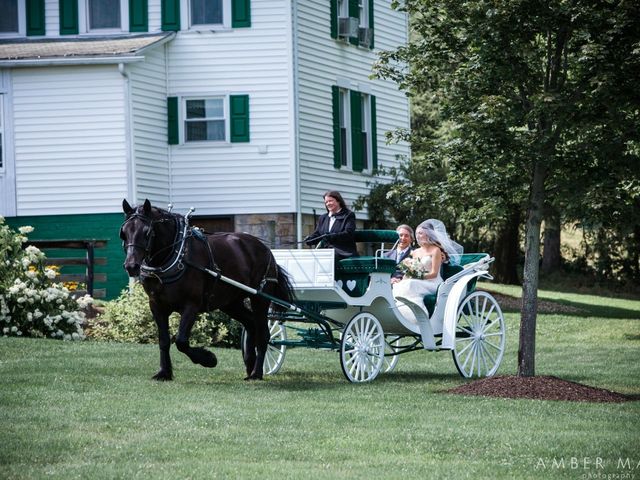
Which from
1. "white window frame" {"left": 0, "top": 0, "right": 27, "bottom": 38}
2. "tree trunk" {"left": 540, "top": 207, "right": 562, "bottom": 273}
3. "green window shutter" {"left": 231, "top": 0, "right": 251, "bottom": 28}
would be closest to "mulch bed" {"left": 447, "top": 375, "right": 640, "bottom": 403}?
"green window shutter" {"left": 231, "top": 0, "right": 251, "bottom": 28}

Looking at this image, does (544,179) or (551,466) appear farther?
(544,179)

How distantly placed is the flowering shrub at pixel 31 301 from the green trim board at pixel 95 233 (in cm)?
759

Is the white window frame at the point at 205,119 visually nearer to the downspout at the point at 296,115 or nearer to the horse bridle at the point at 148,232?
the downspout at the point at 296,115

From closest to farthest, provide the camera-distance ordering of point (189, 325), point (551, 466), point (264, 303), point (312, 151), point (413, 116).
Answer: point (551, 466) < point (189, 325) < point (264, 303) < point (312, 151) < point (413, 116)

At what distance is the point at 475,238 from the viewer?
134 feet

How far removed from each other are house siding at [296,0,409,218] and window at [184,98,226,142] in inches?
73.6

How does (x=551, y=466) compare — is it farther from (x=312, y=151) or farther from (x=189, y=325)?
(x=312, y=151)

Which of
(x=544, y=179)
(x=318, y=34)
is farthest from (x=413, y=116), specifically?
(x=544, y=179)

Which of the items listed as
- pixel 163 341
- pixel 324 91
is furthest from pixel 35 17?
pixel 163 341

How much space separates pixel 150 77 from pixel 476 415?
1849cm

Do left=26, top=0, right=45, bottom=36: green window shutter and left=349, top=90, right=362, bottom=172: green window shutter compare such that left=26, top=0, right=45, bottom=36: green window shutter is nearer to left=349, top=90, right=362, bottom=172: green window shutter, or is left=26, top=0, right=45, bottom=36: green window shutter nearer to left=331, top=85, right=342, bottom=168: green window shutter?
left=331, top=85, right=342, bottom=168: green window shutter

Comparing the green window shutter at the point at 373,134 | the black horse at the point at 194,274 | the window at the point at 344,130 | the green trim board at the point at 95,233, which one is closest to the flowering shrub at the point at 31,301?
the black horse at the point at 194,274

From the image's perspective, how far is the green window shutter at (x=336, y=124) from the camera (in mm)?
30516

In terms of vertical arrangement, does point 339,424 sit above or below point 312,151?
below
